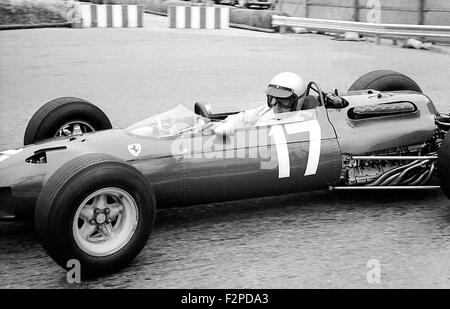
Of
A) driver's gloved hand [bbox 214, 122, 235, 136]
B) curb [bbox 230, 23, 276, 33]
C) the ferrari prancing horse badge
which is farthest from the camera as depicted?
curb [bbox 230, 23, 276, 33]

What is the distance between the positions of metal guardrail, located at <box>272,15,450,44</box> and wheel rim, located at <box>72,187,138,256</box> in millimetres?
12774

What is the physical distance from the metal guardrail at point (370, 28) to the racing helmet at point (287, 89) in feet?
35.4

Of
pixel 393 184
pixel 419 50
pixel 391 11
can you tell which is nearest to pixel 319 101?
pixel 393 184

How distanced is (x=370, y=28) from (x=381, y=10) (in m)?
2.33

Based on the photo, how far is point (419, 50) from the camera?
15.9 m

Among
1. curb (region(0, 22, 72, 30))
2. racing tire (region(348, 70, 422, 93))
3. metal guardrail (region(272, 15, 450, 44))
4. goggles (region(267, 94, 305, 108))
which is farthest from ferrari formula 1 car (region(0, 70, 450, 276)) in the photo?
curb (region(0, 22, 72, 30))

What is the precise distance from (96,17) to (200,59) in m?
6.66

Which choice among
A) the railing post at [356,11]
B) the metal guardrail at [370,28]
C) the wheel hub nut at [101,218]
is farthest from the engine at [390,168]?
the railing post at [356,11]

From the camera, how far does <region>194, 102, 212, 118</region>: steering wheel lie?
212 inches

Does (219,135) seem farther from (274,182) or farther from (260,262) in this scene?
(260,262)

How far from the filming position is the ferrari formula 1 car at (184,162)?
391cm

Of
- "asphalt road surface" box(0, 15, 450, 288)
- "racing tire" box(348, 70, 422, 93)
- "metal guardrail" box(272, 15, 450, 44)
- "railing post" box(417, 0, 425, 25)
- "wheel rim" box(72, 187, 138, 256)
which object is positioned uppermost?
"railing post" box(417, 0, 425, 25)

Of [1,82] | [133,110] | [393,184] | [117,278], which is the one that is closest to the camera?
[117,278]

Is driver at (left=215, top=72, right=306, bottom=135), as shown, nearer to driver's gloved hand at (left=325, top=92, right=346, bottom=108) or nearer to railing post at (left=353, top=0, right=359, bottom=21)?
driver's gloved hand at (left=325, top=92, right=346, bottom=108)
